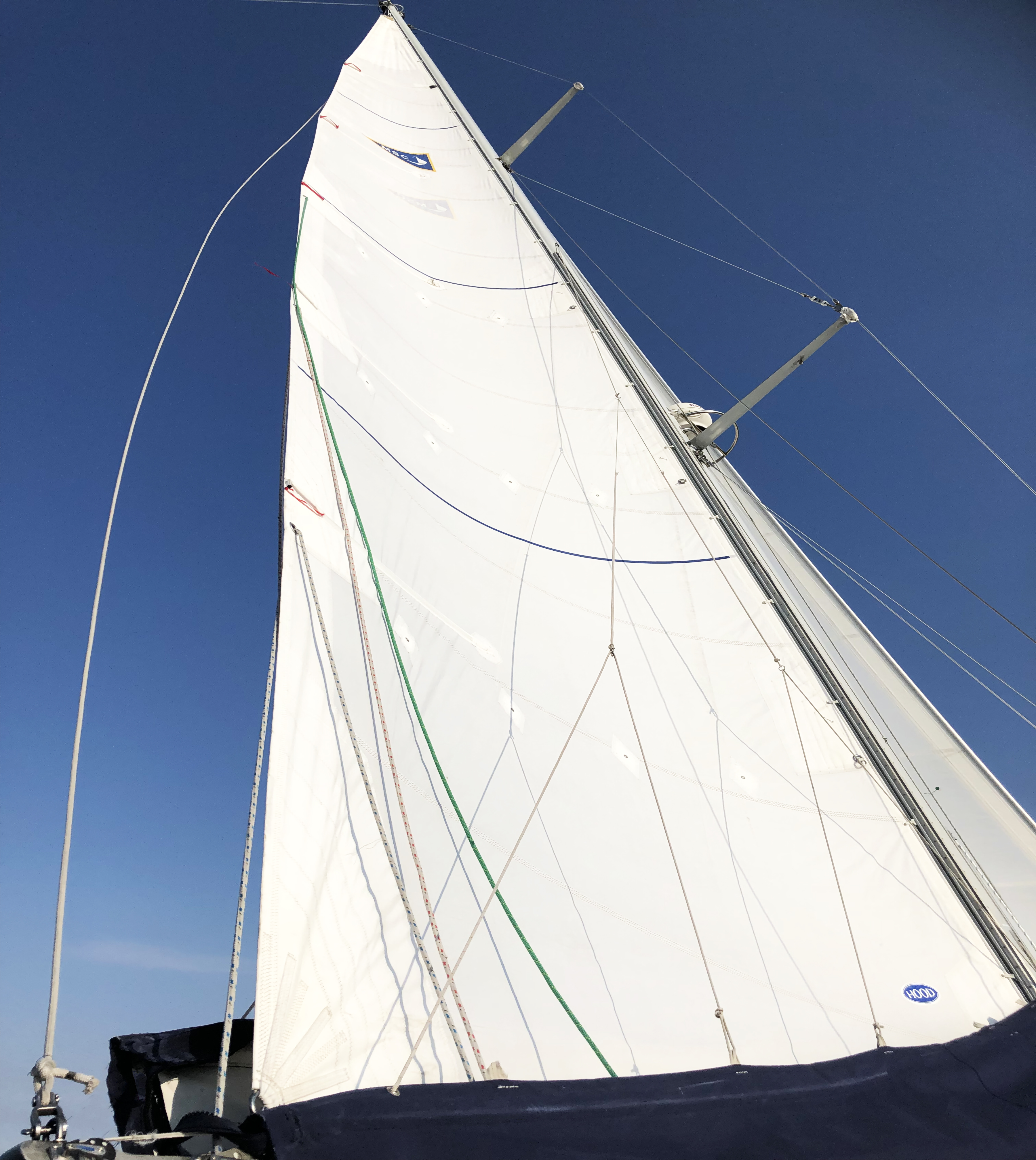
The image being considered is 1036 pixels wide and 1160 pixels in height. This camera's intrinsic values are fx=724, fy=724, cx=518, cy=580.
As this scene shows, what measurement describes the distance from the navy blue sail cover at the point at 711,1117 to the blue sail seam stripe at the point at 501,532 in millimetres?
2058

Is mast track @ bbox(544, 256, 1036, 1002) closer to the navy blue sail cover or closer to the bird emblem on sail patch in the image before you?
the navy blue sail cover

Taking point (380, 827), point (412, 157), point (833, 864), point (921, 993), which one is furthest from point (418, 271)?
point (921, 993)

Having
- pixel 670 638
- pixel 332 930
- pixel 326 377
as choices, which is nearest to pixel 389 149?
pixel 326 377

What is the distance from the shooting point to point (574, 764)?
7.42ft

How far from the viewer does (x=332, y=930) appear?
1.45 m

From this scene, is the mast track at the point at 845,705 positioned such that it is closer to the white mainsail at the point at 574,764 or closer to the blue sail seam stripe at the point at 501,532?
the white mainsail at the point at 574,764

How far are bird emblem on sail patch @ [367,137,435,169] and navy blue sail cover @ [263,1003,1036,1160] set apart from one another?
6.54m

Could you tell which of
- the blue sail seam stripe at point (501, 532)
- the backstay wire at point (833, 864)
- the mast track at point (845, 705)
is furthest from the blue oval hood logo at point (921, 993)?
the blue sail seam stripe at point (501, 532)

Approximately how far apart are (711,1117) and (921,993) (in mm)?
1125

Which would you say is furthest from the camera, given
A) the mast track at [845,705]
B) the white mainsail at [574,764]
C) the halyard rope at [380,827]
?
the mast track at [845,705]

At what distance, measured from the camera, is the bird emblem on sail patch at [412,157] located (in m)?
6.00

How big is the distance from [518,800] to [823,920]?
0.99 meters

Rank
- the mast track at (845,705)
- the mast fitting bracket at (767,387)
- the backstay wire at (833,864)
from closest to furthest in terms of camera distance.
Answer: the backstay wire at (833,864)
the mast track at (845,705)
the mast fitting bracket at (767,387)

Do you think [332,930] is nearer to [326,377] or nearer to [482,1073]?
[482,1073]
